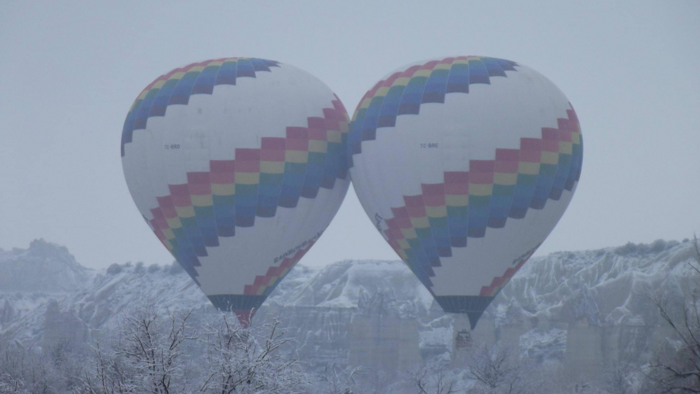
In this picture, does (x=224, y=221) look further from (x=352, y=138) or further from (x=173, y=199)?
(x=352, y=138)

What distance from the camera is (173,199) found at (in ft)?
96.8

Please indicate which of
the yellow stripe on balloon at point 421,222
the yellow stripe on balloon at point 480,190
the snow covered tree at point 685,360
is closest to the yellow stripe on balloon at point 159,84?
the yellow stripe on balloon at point 421,222

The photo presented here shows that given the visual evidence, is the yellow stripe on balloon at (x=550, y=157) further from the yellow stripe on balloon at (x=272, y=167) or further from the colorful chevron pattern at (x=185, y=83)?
the colorful chevron pattern at (x=185, y=83)

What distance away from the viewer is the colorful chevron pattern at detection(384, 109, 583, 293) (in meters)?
28.1

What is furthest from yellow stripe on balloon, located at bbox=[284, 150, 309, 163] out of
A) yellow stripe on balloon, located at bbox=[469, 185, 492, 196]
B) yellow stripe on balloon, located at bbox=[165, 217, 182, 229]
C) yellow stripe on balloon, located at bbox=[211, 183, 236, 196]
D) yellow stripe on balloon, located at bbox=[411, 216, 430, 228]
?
yellow stripe on balloon, located at bbox=[469, 185, 492, 196]

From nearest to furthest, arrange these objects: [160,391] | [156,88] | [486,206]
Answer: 1. [160,391]
2. [486,206]
3. [156,88]

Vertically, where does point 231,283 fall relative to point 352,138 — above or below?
below

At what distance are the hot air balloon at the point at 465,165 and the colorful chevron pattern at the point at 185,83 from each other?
3.70 m

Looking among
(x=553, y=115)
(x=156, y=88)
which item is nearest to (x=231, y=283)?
(x=156, y=88)

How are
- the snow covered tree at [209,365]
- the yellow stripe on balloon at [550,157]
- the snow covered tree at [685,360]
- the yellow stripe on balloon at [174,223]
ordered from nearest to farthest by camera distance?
the snow covered tree at [209,365] < the snow covered tree at [685,360] < the yellow stripe on balloon at [550,157] < the yellow stripe on balloon at [174,223]

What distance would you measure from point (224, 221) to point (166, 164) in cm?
237

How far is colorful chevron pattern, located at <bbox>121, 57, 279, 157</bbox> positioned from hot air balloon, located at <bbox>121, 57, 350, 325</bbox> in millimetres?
35

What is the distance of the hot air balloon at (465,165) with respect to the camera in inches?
1104

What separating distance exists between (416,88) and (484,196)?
3.63 meters
